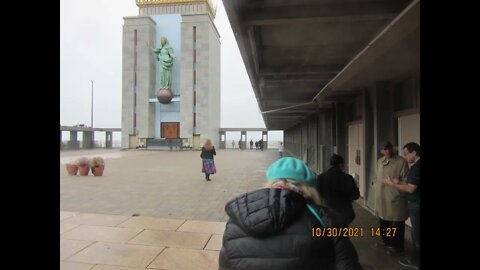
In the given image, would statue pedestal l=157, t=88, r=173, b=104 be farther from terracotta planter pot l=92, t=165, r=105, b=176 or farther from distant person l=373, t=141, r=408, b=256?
distant person l=373, t=141, r=408, b=256

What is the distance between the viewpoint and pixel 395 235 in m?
4.00

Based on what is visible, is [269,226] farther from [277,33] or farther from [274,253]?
[277,33]

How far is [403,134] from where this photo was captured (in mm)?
5520

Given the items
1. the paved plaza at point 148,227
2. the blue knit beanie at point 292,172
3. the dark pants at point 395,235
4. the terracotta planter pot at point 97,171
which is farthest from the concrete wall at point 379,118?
the terracotta planter pot at point 97,171

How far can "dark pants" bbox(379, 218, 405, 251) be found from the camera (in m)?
3.97

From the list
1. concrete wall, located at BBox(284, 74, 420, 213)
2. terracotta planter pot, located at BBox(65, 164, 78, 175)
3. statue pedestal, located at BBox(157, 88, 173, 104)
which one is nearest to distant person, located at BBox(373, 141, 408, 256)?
concrete wall, located at BBox(284, 74, 420, 213)

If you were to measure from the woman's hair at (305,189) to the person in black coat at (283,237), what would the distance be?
2 centimetres

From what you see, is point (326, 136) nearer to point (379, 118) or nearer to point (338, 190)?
point (379, 118)

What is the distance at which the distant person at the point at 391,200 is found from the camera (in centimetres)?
384

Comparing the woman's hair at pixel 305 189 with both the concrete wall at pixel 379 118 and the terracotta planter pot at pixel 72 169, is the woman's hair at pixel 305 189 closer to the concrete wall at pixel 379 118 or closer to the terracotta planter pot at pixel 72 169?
the concrete wall at pixel 379 118

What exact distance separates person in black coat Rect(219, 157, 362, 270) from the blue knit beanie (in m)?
0.11

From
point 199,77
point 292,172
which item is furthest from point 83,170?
point 199,77

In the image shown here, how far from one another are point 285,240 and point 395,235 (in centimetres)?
322
